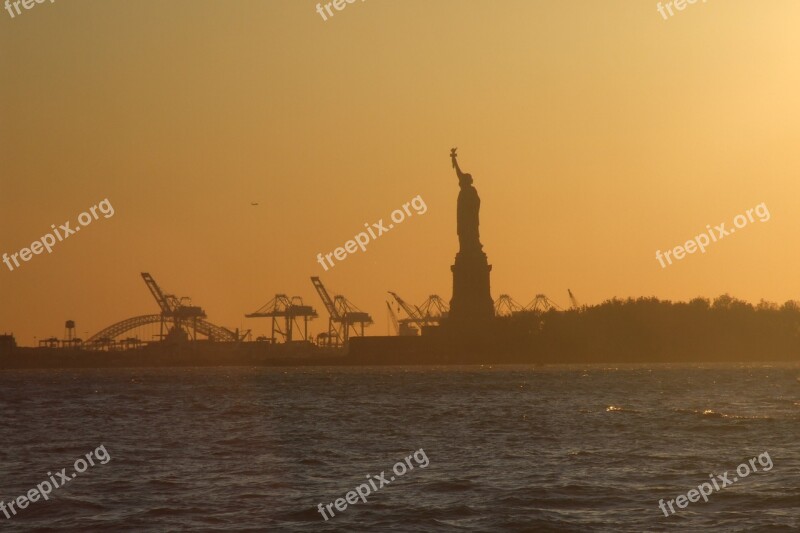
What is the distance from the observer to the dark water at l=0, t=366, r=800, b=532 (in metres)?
29.1

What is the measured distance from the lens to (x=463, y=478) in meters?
35.7

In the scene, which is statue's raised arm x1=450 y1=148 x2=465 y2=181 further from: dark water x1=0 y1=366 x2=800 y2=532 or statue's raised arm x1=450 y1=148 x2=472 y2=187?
dark water x1=0 y1=366 x2=800 y2=532

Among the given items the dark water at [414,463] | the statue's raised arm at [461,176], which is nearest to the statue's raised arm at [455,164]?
the statue's raised arm at [461,176]

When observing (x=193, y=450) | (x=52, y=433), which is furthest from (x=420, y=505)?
(x=52, y=433)

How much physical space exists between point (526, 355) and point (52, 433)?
143 meters

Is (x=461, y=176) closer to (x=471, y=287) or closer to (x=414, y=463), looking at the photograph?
(x=471, y=287)

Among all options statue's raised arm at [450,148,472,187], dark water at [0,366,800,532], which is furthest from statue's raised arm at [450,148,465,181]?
dark water at [0,366,800,532]

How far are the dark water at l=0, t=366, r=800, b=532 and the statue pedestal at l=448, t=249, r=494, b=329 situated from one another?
74174 mm

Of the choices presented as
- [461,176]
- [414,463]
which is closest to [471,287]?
[461,176]

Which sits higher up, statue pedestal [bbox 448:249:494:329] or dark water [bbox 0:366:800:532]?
statue pedestal [bbox 448:249:494:329]

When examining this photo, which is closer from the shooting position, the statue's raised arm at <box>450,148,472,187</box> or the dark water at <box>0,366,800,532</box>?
the dark water at <box>0,366,800,532</box>

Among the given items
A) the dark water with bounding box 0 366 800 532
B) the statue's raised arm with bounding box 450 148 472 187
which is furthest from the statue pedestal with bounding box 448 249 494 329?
the dark water with bounding box 0 366 800 532

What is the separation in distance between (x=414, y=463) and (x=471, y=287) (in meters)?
113

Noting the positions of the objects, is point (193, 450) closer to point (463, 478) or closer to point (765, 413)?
point (463, 478)
